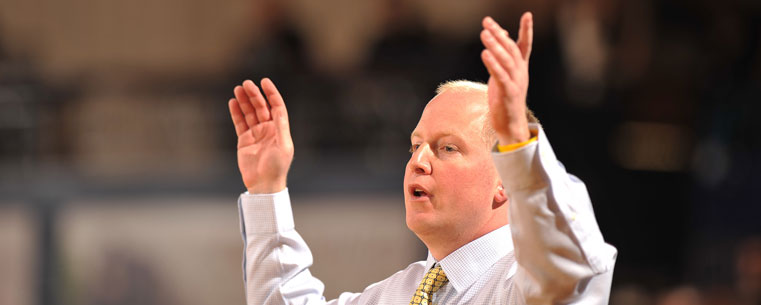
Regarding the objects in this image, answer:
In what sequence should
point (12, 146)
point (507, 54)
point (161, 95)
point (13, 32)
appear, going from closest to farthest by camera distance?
point (507, 54)
point (12, 146)
point (161, 95)
point (13, 32)

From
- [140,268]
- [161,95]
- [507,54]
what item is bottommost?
[140,268]

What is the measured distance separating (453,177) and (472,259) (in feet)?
0.48

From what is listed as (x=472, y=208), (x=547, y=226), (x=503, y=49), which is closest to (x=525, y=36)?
(x=503, y=49)

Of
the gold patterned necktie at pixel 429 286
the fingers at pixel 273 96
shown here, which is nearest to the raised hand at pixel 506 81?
the gold patterned necktie at pixel 429 286

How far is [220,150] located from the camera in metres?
6.58

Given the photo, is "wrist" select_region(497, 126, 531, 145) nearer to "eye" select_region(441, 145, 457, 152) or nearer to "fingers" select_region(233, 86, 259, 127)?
"eye" select_region(441, 145, 457, 152)

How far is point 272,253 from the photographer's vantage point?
2.01m

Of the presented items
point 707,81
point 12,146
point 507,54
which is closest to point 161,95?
point 12,146

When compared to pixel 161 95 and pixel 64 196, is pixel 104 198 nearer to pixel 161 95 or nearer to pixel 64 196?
pixel 64 196

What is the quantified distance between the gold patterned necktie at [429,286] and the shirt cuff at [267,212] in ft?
0.98

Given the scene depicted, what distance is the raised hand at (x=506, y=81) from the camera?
153 centimetres

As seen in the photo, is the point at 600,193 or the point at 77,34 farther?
the point at 77,34

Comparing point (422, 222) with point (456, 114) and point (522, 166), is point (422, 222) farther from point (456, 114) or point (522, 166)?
point (522, 166)

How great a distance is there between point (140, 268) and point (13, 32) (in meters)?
3.97
